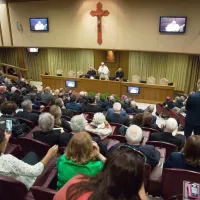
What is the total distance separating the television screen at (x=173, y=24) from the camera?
816cm

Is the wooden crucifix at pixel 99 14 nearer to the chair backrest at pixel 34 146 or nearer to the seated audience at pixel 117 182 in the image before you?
the chair backrest at pixel 34 146

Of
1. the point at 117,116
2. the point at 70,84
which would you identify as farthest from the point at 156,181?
the point at 70,84

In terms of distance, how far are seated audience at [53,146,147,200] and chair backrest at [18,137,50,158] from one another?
169 centimetres

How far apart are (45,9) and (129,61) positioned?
491 centimetres

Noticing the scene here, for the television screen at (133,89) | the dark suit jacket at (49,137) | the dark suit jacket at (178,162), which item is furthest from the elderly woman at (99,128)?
the television screen at (133,89)

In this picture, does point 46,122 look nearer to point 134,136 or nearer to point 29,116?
point 29,116

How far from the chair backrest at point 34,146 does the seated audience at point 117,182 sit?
A: 66.6 inches

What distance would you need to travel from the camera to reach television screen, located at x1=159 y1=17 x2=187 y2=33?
8.16 metres

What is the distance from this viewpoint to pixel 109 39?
9570 millimetres

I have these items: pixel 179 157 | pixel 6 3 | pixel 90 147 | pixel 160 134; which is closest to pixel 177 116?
pixel 160 134

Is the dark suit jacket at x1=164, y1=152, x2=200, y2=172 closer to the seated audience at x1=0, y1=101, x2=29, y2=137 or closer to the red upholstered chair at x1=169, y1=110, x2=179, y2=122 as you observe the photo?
the seated audience at x1=0, y1=101, x2=29, y2=137

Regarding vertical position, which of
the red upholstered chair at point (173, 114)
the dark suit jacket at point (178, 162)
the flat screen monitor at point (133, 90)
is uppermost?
the dark suit jacket at point (178, 162)

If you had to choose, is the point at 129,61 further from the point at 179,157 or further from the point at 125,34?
the point at 179,157

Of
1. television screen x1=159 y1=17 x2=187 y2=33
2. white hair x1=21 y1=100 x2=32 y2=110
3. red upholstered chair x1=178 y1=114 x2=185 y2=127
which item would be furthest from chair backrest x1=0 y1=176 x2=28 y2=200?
television screen x1=159 y1=17 x2=187 y2=33
